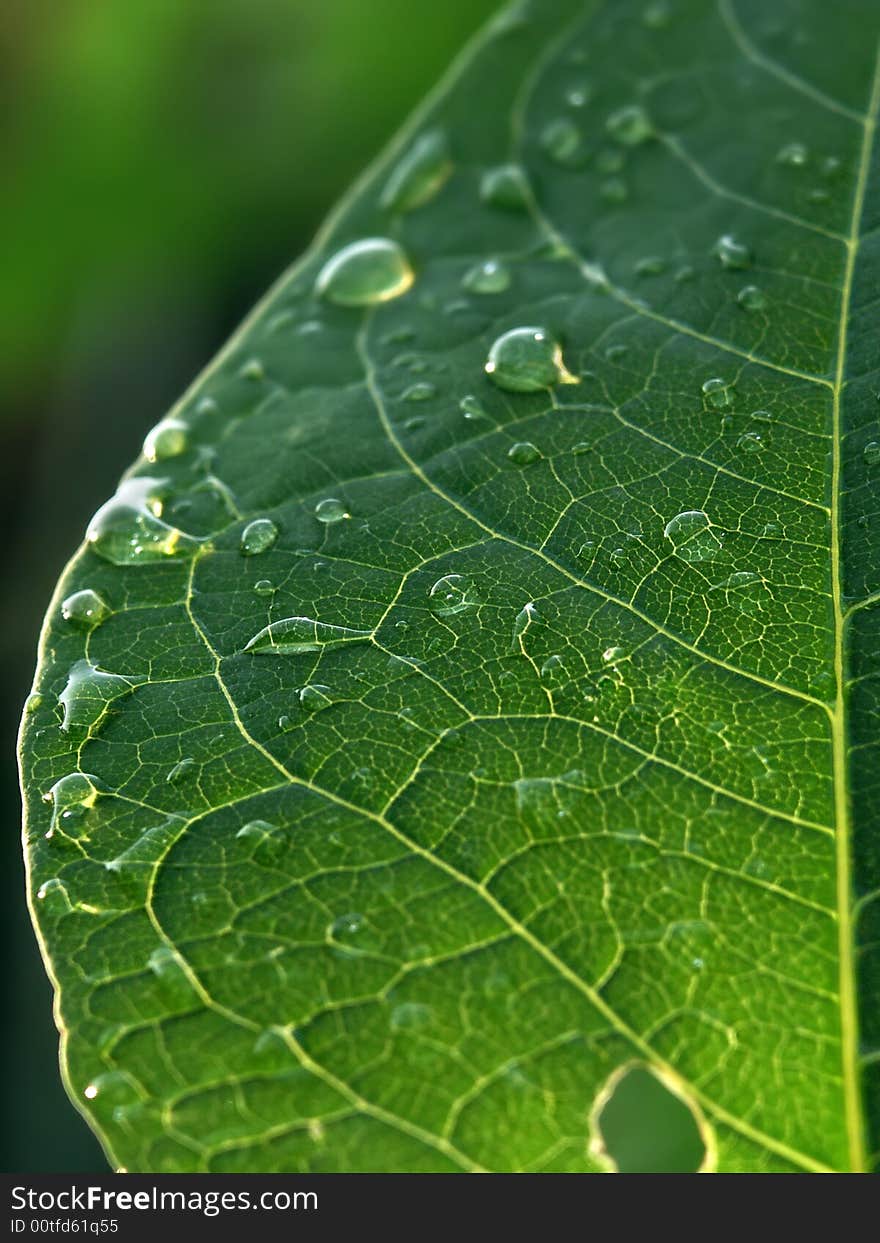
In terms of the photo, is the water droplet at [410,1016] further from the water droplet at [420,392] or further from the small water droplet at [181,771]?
the water droplet at [420,392]

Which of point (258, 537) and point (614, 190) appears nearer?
point (258, 537)

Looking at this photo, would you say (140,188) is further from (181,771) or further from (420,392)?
Result: (181,771)

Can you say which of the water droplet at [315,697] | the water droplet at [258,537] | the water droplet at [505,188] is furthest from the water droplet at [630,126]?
the water droplet at [315,697]

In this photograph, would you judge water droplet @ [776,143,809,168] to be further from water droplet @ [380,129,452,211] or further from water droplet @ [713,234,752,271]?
water droplet @ [380,129,452,211]

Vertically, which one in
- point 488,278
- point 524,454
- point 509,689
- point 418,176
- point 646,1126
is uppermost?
point 418,176

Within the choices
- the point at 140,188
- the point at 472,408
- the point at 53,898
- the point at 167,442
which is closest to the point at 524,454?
the point at 472,408

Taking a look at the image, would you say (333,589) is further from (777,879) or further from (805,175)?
(805,175)
